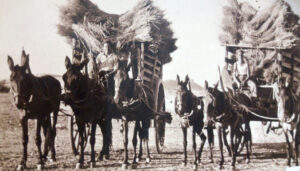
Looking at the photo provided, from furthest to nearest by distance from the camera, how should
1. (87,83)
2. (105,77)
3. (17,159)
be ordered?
(105,77) < (87,83) < (17,159)

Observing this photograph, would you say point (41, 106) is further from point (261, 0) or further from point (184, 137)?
point (261, 0)

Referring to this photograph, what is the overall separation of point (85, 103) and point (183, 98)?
1.48m

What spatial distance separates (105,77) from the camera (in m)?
5.61

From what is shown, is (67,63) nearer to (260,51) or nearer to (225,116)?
(225,116)

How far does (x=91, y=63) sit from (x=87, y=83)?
0.48 m

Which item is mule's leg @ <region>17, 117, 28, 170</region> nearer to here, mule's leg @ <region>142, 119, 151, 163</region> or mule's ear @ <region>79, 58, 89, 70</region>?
mule's ear @ <region>79, 58, 89, 70</region>

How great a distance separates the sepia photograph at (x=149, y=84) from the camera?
4.91 metres

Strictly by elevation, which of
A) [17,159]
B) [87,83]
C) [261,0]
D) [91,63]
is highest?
[261,0]

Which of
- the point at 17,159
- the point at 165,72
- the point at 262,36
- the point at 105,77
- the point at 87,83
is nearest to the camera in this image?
the point at 17,159

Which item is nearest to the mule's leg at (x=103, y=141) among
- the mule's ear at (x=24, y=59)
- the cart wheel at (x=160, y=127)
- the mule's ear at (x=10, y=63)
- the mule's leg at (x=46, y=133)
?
the mule's leg at (x=46, y=133)

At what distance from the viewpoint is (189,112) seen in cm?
577

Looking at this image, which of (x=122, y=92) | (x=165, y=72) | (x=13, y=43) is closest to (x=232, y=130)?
(x=165, y=72)

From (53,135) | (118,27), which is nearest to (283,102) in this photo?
(118,27)

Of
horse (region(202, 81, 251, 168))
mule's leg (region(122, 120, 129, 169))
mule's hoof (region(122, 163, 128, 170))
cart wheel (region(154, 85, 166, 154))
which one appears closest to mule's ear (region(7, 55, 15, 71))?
mule's leg (region(122, 120, 129, 169))
